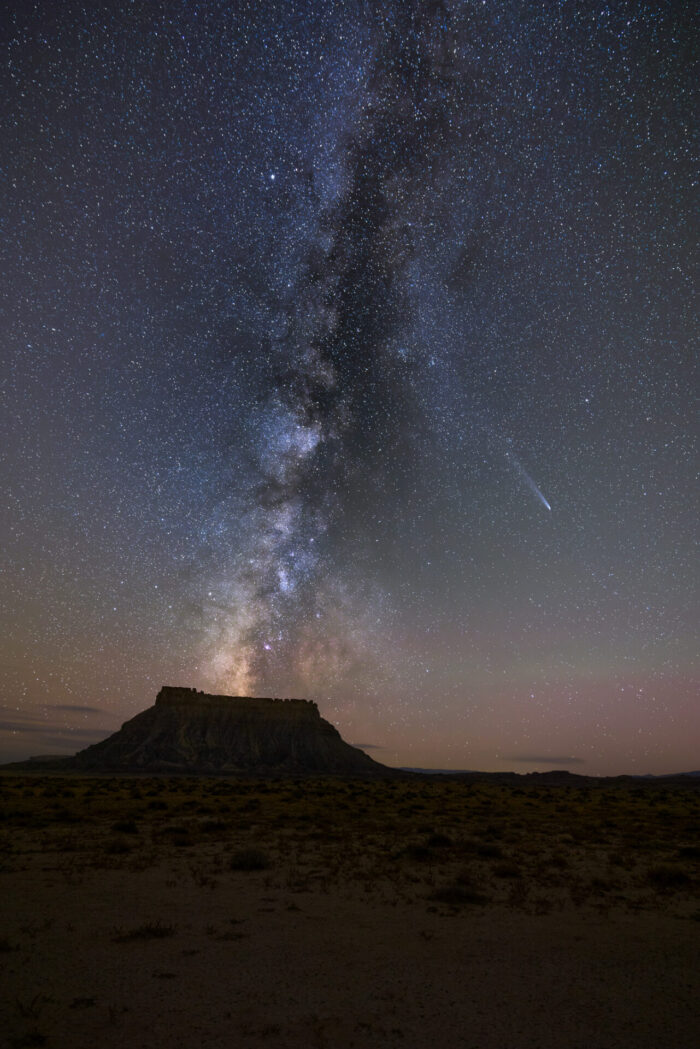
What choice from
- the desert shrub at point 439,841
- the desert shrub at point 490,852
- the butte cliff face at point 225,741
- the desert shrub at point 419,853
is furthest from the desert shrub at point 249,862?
the butte cliff face at point 225,741

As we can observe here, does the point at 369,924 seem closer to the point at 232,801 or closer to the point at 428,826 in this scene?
the point at 428,826

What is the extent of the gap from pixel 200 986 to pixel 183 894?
455cm

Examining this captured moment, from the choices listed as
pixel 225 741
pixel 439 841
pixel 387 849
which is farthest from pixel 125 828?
pixel 225 741

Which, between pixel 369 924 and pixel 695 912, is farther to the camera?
pixel 695 912

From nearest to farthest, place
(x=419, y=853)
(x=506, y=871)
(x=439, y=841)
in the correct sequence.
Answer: (x=506, y=871), (x=419, y=853), (x=439, y=841)

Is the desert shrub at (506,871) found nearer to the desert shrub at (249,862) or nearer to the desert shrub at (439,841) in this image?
the desert shrub at (439,841)

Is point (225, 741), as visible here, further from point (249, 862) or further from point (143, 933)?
point (143, 933)

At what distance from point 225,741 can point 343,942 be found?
10814 centimetres

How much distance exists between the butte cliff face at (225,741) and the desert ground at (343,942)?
3439 inches

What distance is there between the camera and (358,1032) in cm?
572

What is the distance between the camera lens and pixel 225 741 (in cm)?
10850

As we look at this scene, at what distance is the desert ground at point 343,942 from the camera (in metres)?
5.87

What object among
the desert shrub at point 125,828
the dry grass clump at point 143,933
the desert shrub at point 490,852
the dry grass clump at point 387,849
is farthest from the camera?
the desert shrub at point 125,828

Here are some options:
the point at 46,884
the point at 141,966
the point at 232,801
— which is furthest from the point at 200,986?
the point at 232,801
